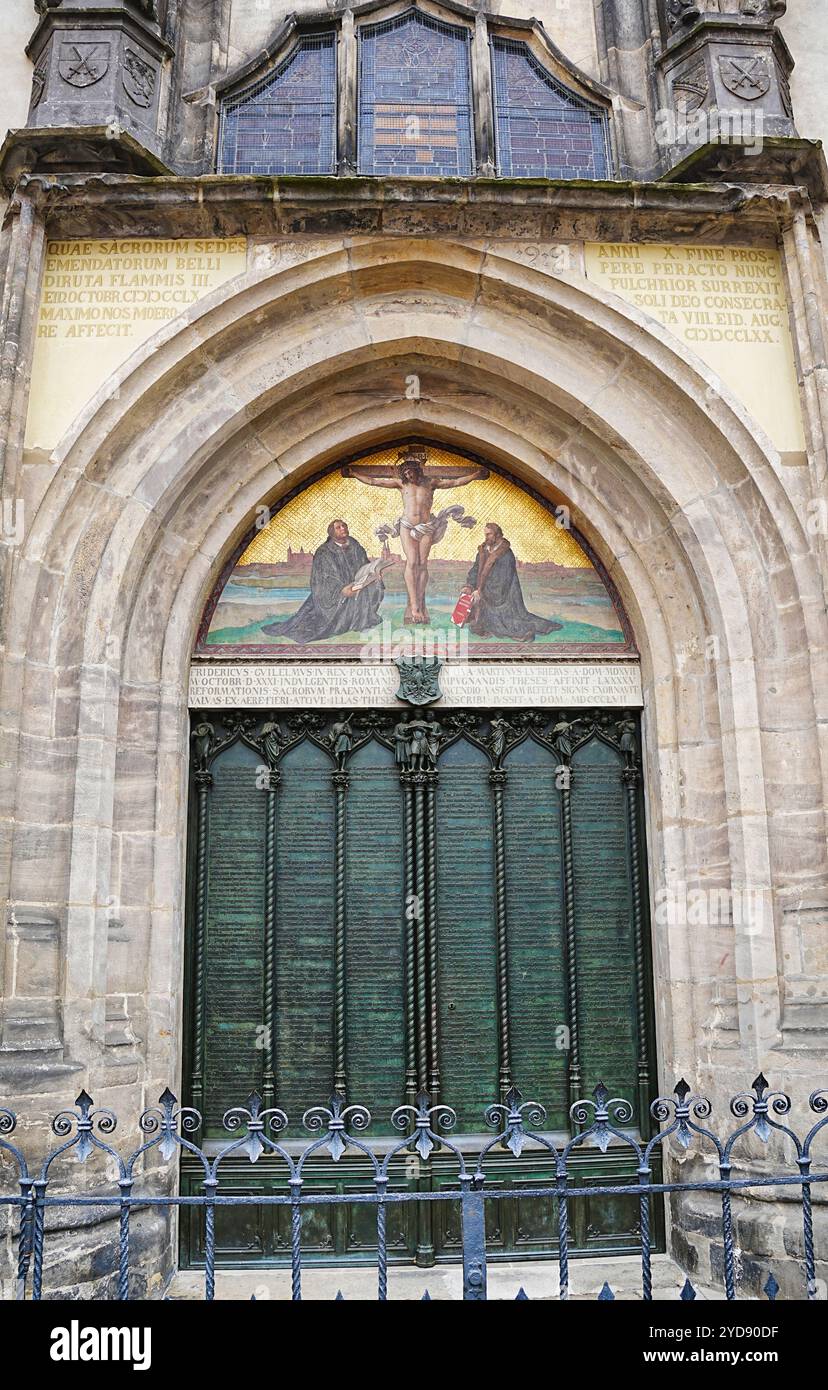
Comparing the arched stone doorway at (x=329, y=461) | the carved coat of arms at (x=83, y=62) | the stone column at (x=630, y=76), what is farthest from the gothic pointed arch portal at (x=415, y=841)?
the carved coat of arms at (x=83, y=62)

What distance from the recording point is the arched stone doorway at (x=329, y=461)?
5898 mm

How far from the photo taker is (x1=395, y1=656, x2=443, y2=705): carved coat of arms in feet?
22.1

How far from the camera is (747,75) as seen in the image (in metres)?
6.66

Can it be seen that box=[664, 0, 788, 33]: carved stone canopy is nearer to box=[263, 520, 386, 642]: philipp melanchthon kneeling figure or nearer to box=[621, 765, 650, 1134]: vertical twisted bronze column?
box=[263, 520, 386, 642]: philipp melanchthon kneeling figure

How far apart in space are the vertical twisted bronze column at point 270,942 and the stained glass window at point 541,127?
405cm

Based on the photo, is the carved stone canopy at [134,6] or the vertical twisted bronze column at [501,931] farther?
the carved stone canopy at [134,6]

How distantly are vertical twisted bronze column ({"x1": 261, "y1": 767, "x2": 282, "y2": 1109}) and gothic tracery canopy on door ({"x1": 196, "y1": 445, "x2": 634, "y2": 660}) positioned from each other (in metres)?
0.88

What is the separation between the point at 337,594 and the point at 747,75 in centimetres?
388

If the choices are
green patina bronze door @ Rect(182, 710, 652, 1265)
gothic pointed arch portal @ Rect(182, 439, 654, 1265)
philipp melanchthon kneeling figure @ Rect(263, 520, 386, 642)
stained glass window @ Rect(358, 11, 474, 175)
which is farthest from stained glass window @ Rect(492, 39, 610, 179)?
green patina bronze door @ Rect(182, 710, 652, 1265)

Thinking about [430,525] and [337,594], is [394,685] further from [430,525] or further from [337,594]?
[430,525]

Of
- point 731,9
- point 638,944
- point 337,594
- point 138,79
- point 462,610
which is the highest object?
point 731,9

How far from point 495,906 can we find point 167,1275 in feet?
8.53

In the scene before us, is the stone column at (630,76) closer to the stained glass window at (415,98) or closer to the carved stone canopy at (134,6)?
the stained glass window at (415,98)

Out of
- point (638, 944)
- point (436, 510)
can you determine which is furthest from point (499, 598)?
point (638, 944)
